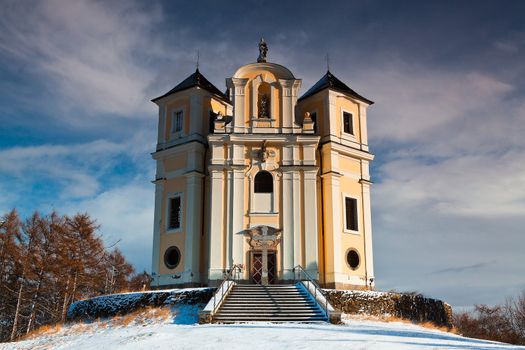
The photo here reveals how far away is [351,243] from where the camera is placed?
30.6m

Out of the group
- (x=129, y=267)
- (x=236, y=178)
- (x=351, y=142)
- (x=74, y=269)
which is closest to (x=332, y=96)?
(x=351, y=142)

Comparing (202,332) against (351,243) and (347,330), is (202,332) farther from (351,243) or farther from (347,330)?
(351,243)

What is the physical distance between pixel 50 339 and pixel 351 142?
58.8 ft

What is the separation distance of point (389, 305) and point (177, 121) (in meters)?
15.0

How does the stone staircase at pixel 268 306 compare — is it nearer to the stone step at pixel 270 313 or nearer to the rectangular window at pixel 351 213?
the stone step at pixel 270 313

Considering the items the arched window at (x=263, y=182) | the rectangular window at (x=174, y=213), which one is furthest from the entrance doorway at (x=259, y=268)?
the rectangular window at (x=174, y=213)

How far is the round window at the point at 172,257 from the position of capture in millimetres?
30406

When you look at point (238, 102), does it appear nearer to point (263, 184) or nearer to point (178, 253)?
point (263, 184)

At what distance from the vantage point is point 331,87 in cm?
3225

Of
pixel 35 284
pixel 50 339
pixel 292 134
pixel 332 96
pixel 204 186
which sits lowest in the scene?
pixel 50 339

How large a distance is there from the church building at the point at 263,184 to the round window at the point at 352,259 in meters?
0.05

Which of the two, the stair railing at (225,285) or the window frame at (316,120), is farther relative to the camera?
the window frame at (316,120)

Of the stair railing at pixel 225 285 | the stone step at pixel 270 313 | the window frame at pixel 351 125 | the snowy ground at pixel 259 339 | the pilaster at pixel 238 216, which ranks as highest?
the window frame at pixel 351 125

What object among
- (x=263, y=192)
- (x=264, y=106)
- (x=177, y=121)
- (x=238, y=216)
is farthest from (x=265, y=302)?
(x=177, y=121)
